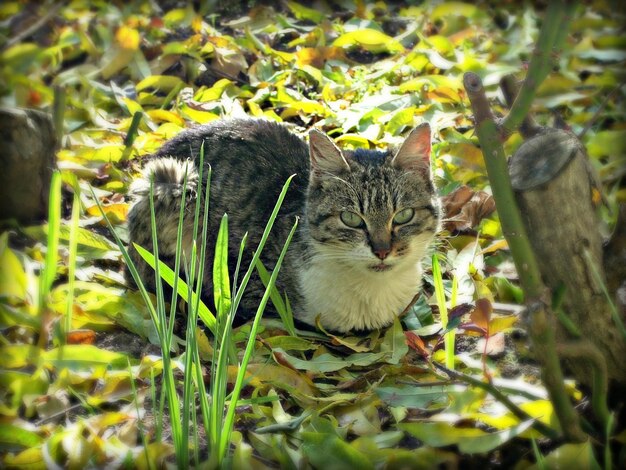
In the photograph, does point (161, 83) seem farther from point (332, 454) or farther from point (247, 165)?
point (332, 454)

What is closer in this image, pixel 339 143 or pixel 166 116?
pixel 339 143

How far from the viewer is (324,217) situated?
3791 millimetres

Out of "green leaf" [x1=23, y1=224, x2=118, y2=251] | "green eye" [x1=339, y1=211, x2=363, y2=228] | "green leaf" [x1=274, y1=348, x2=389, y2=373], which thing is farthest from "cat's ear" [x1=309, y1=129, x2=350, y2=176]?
"green leaf" [x1=23, y1=224, x2=118, y2=251]

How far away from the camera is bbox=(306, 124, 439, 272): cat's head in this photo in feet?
12.0

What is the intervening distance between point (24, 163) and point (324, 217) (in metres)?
1.66

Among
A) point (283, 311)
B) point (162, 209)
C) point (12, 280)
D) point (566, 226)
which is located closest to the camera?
point (566, 226)

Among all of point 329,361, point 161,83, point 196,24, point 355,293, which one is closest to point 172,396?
point 329,361

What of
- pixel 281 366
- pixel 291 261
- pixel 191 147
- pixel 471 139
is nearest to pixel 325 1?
pixel 471 139

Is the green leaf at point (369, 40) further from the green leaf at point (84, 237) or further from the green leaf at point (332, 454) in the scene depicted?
the green leaf at point (332, 454)

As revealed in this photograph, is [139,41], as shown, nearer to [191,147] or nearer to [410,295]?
[191,147]

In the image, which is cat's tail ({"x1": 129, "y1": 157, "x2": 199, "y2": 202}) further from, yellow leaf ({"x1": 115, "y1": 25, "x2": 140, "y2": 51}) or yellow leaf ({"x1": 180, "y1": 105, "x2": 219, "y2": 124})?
yellow leaf ({"x1": 115, "y1": 25, "x2": 140, "y2": 51})

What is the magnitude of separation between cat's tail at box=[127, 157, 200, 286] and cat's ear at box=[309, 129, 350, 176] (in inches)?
27.2

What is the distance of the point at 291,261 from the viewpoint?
399 centimetres

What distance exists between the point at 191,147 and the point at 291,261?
0.86m
